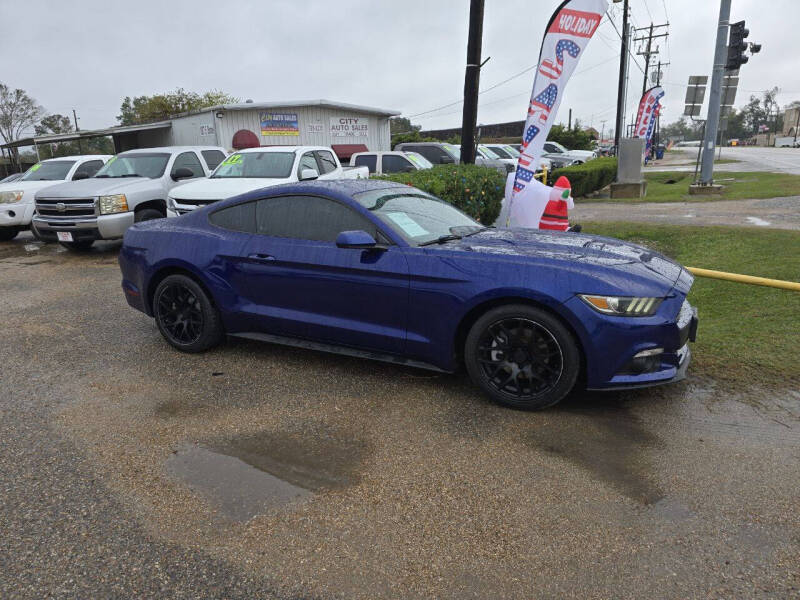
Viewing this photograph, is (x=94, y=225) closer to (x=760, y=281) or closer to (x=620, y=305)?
(x=620, y=305)

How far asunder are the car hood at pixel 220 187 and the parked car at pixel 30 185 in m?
4.13

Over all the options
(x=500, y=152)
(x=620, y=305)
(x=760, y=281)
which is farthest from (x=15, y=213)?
(x=500, y=152)

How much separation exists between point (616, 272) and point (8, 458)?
3.93 metres

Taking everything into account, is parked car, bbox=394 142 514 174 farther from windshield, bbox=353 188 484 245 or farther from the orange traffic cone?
windshield, bbox=353 188 484 245

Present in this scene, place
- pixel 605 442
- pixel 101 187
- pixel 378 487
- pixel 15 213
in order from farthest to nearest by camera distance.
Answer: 1. pixel 15 213
2. pixel 101 187
3. pixel 605 442
4. pixel 378 487

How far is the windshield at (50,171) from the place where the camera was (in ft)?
43.3

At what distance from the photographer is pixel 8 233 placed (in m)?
13.0

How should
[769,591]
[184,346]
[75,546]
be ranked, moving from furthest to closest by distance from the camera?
[184,346], [75,546], [769,591]

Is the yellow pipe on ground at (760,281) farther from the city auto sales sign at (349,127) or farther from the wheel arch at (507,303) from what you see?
the city auto sales sign at (349,127)

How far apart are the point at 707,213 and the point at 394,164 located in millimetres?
7682

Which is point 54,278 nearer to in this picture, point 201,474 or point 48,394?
point 48,394

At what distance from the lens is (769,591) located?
2.34 m

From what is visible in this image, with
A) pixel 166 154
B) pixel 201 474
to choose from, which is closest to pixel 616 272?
pixel 201 474

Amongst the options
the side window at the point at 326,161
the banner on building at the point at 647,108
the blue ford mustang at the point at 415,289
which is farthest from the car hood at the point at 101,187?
the banner on building at the point at 647,108
